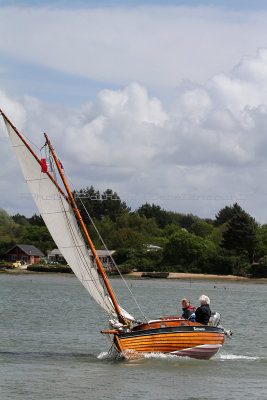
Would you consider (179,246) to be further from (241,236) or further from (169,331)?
(169,331)

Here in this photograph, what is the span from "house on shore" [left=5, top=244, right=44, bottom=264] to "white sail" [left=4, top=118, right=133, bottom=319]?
12676 cm

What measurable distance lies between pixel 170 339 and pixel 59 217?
653 cm

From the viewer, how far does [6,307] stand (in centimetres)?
5578

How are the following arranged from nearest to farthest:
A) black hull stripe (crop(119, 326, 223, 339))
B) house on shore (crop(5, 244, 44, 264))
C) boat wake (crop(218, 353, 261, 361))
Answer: black hull stripe (crop(119, 326, 223, 339)) < boat wake (crop(218, 353, 261, 361)) < house on shore (crop(5, 244, 44, 264))

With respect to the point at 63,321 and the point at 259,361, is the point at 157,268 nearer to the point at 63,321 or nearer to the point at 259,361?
the point at 63,321

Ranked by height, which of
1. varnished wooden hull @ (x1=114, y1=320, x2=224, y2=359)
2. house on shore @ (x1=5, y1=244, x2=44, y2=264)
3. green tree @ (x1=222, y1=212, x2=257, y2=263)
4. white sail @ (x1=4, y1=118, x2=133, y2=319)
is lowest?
varnished wooden hull @ (x1=114, y1=320, x2=224, y2=359)

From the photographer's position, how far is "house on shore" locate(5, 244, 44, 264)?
155 m

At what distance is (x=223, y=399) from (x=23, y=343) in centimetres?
1489

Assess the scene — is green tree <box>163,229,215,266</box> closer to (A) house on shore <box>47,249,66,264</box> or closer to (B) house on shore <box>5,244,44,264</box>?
(A) house on shore <box>47,249,66,264</box>

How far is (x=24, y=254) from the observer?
155 metres

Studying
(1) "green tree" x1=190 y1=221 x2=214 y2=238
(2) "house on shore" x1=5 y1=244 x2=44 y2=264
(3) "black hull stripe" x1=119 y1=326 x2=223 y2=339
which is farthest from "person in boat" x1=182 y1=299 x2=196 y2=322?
(1) "green tree" x1=190 y1=221 x2=214 y2=238

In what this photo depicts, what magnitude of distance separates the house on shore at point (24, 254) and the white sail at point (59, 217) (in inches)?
4990

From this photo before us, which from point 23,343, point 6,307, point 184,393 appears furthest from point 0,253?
point 184,393

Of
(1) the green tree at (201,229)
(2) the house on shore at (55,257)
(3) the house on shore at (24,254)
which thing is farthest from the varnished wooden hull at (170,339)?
(1) the green tree at (201,229)
